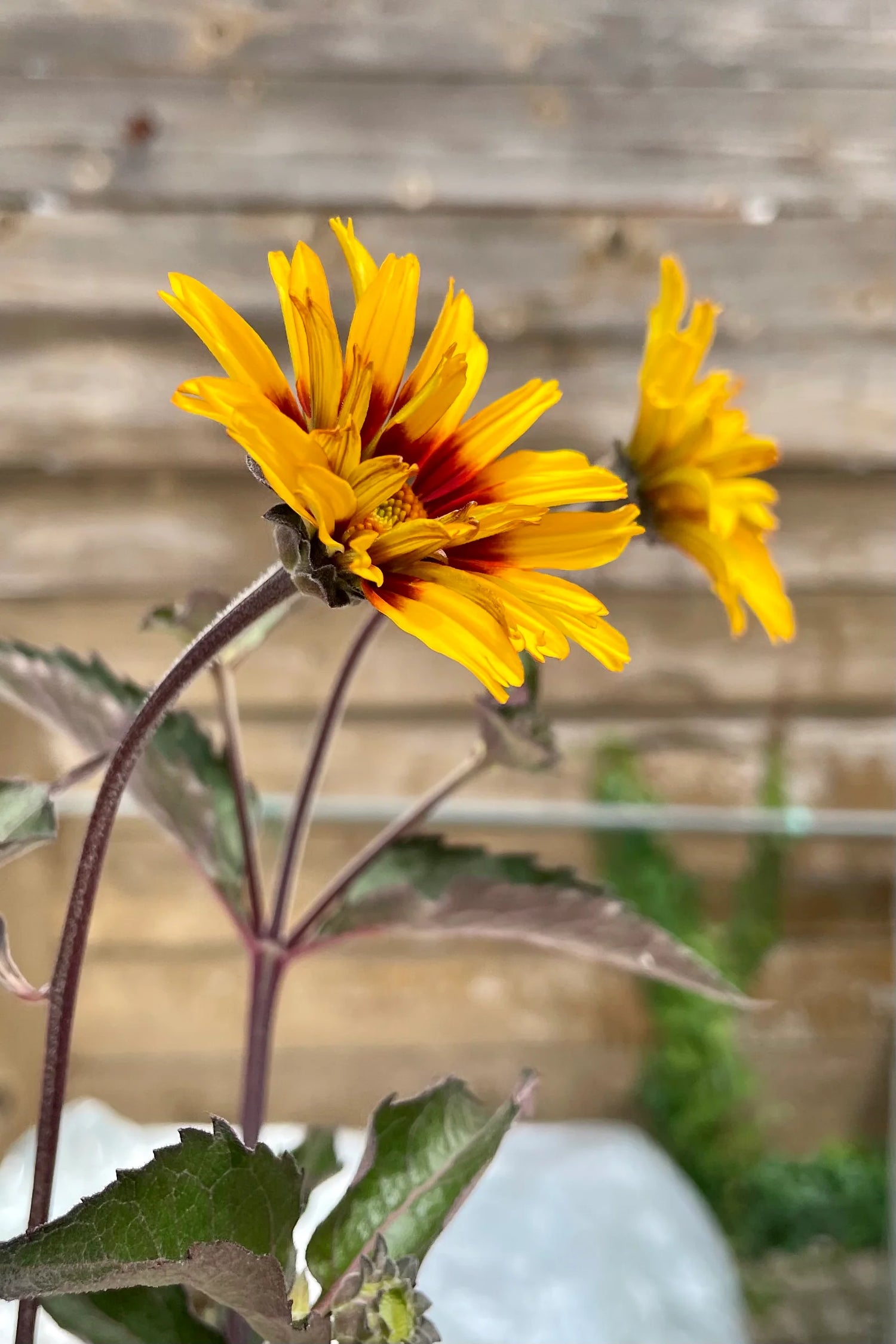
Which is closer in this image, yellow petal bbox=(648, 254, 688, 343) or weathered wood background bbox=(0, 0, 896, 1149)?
yellow petal bbox=(648, 254, 688, 343)

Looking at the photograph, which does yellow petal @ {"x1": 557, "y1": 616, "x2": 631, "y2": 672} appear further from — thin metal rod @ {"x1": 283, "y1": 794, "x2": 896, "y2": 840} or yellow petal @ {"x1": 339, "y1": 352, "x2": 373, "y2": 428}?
thin metal rod @ {"x1": 283, "y1": 794, "x2": 896, "y2": 840}

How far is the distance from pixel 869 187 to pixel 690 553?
2.20 feet

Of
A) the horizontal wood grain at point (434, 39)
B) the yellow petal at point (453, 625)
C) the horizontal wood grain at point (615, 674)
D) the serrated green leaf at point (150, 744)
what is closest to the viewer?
the yellow petal at point (453, 625)

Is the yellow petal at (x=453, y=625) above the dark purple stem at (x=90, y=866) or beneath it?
above

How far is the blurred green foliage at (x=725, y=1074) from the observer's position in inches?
32.7

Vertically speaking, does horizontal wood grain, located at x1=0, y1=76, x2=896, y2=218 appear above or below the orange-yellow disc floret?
above

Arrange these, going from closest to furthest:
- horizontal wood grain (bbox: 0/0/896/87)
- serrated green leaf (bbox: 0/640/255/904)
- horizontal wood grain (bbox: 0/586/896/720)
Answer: serrated green leaf (bbox: 0/640/255/904) → horizontal wood grain (bbox: 0/0/896/87) → horizontal wood grain (bbox: 0/586/896/720)

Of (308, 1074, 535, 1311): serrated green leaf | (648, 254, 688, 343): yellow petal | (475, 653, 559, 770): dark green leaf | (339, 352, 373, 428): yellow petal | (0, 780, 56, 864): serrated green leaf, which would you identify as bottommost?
(308, 1074, 535, 1311): serrated green leaf

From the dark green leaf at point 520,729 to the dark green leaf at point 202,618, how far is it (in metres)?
0.06

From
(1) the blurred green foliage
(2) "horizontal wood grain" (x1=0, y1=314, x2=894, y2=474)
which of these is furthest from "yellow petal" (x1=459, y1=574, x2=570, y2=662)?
(1) the blurred green foliage

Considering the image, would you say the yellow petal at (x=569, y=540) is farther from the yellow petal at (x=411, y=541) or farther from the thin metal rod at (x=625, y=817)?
the thin metal rod at (x=625, y=817)

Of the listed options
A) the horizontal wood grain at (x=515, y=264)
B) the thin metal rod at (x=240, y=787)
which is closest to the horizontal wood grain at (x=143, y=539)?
the horizontal wood grain at (x=515, y=264)

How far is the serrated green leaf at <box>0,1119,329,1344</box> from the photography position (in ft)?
0.47

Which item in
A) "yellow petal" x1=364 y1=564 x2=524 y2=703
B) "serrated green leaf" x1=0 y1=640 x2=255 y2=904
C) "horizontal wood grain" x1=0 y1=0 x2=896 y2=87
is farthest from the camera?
"horizontal wood grain" x1=0 y1=0 x2=896 y2=87
